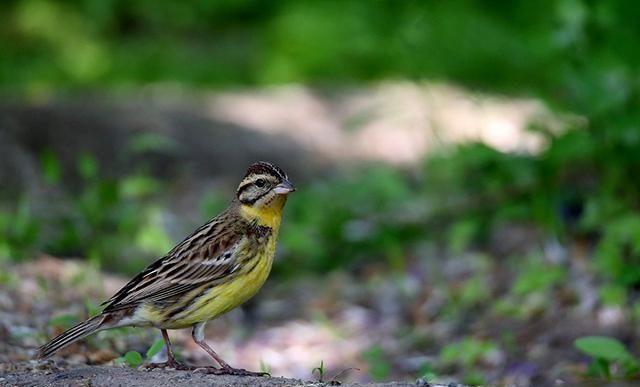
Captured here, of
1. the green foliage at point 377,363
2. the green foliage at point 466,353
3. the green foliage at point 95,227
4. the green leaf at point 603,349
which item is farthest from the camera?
the green foliage at point 95,227

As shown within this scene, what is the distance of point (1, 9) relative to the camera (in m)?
16.4

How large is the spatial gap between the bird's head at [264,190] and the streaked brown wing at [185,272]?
0.17m

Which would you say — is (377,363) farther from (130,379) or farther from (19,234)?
(19,234)

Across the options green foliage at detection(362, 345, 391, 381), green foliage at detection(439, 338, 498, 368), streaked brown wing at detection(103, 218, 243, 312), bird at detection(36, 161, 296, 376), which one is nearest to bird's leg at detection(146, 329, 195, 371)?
bird at detection(36, 161, 296, 376)

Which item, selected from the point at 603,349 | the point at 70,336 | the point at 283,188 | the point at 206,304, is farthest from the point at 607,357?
the point at 70,336

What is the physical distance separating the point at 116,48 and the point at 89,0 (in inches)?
29.9

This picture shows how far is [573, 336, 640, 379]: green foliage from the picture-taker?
6441 millimetres

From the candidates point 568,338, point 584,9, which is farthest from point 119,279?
point 584,9

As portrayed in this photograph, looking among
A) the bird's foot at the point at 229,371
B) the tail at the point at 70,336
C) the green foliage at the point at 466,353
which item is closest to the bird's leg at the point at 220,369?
the bird's foot at the point at 229,371

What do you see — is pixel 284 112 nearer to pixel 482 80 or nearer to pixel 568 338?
pixel 482 80

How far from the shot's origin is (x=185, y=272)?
6.06m

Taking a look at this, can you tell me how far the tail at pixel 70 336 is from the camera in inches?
227

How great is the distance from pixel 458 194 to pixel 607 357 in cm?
369

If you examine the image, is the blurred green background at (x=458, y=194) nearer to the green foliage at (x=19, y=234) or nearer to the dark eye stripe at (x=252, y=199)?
the green foliage at (x=19, y=234)
